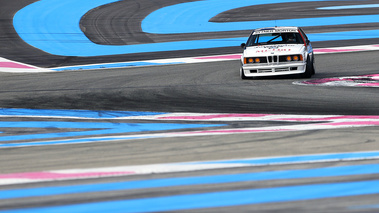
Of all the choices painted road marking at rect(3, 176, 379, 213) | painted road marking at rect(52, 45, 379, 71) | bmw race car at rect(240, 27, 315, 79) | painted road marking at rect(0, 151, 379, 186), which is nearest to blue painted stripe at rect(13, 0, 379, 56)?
painted road marking at rect(52, 45, 379, 71)

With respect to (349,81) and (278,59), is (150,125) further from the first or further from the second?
(349,81)

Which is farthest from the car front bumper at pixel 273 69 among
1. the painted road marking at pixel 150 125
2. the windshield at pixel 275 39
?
the painted road marking at pixel 150 125

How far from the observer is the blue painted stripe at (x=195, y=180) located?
5.17m

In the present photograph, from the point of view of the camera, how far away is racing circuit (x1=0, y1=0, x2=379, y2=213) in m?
4.98

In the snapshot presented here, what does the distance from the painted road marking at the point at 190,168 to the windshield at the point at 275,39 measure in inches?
336

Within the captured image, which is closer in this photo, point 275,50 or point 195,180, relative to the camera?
point 195,180

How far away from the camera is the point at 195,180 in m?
5.46

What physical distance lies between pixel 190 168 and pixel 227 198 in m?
1.11

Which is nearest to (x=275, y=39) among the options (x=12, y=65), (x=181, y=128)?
(x=181, y=128)

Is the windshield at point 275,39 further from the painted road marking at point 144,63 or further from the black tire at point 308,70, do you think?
the painted road marking at point 144,63

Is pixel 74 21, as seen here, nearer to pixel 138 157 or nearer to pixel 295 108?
pixel 295 108

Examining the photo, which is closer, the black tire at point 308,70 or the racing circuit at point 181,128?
the racing circuit at point 181,128

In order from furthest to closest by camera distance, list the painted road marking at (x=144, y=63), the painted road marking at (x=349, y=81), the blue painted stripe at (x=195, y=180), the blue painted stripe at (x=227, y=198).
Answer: the painted road marking at (x=144, y=63) < the painted road marking at (x=349, y=81) < the blue painted stripe at (x=195, y=180) < the blue painted stripe at (x=227, y=198)

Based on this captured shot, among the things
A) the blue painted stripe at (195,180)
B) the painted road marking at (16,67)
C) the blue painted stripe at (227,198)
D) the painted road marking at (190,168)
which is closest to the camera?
the blue painted stripe at (227,198)
